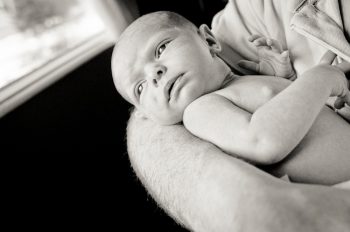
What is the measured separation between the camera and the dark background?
3.38ft

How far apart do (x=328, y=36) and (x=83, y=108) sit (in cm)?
95

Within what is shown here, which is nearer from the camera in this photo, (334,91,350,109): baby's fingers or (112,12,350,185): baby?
(112,12,350,185): baby

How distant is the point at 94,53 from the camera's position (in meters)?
1.58

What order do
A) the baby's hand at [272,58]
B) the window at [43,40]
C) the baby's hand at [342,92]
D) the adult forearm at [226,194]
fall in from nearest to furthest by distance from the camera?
the adult forearm at [226,194]
the baby's hand at [342,92]
the baby's hand at [272,58]
the window at [43,40]

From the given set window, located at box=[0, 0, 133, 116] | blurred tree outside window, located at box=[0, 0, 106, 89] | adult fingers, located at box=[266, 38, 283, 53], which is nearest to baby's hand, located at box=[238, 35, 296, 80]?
adult fingers, located at box=[266, 38, 283, 53]

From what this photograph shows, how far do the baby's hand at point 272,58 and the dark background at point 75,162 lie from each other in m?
0.63

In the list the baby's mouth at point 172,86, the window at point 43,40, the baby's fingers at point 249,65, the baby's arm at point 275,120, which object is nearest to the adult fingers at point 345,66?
the baby's arm at point 275,120

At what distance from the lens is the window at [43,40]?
1232 millimetres

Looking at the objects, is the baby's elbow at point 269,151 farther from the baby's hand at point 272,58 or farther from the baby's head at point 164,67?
the baby's hand at point 272,58

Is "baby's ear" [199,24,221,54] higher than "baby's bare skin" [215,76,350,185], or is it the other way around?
"baby's ear" [199,24,221,54]

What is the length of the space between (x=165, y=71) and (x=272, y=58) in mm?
340

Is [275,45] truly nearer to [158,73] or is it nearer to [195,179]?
[158,73]

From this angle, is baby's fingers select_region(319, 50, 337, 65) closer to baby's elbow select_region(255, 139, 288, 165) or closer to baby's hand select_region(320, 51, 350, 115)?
baby's hand select_region(320, 51, 350, 115)

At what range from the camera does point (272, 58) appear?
991 mm
